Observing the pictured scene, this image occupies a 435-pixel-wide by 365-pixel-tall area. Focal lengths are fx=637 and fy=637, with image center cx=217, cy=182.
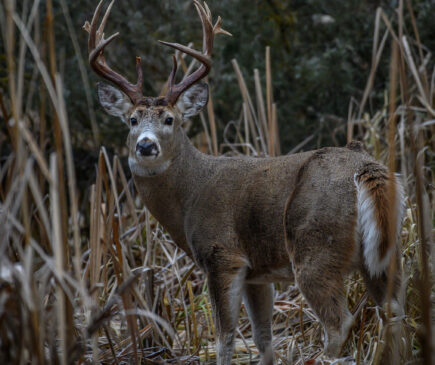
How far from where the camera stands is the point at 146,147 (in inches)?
164

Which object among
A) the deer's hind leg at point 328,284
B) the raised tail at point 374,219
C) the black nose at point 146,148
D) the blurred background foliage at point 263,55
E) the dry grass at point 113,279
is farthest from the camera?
the blurred background foliage at point 263,55

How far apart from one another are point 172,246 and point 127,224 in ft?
3.08

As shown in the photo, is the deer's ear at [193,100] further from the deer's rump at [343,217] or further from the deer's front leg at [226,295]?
the deer's rump at [343,217]

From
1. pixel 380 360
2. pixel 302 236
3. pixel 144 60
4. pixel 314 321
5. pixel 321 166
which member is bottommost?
pixel 314 321

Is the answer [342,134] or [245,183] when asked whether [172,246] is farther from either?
[342,134]

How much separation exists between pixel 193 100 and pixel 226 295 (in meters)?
1.60

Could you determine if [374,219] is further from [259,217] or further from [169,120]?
[169,120]

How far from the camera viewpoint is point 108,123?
298 inches

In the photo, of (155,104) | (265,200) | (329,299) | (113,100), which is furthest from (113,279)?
(329,299)

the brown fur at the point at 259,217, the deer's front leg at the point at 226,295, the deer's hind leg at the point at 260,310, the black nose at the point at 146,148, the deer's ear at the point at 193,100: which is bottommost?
the deer's hind leg at the point at 260,310

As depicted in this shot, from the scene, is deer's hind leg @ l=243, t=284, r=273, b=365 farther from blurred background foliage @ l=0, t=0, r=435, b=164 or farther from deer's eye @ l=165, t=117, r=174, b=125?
blurred background foliage @ l=0, t=0, r=435, b=164

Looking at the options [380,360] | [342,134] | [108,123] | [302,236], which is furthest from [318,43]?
[380,360]

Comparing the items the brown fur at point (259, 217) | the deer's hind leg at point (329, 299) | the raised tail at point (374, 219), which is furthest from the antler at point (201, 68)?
the deer's hind leg at point (329, 299)

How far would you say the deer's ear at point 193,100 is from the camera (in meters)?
4.77
